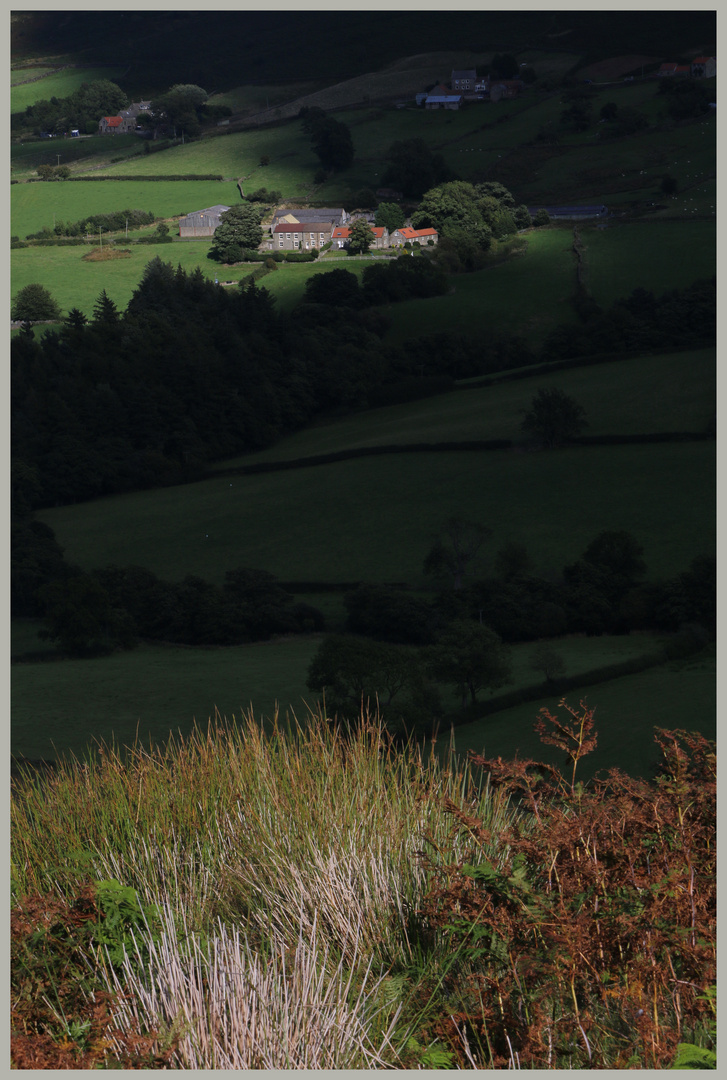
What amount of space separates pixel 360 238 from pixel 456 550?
23.4m

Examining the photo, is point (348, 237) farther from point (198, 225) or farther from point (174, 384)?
point (174, 384)

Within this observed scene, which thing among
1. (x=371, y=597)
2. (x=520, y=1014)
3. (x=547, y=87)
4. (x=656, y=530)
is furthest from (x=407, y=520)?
(x=547, y=87)

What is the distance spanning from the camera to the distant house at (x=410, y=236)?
50.4 m

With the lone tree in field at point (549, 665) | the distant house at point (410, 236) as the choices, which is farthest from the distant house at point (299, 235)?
the lone tree in field at point (549, 665)

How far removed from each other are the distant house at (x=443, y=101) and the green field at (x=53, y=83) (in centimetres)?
2090

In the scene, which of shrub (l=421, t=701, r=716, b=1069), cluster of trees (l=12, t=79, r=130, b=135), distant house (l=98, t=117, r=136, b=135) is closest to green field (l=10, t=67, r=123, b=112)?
cluster of trees (l=12, t=79, r=130, b=135)

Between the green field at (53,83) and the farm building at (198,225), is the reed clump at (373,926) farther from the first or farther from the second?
the green field at (53,83)

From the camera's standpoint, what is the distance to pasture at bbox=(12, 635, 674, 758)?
23703mm

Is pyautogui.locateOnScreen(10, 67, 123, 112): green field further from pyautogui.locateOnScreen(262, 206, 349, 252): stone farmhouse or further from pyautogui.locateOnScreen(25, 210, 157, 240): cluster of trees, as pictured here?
pyautogui.locateOnScreen(262, 206, 349, 252): stone farmhouse

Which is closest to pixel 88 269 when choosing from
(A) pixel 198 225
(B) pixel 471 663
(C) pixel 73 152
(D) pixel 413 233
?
(A) pixel 198 225

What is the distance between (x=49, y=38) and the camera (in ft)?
222

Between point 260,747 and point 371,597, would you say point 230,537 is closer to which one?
point 371,597

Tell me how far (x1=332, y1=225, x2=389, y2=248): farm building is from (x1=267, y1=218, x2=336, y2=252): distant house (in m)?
0.47

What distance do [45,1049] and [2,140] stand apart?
375cm
